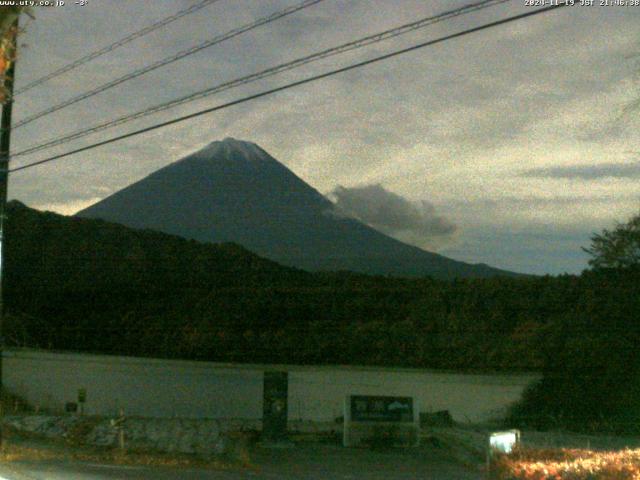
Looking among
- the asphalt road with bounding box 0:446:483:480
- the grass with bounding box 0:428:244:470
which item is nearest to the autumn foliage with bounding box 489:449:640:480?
the asphalt road with bounding box 0:446:483:480

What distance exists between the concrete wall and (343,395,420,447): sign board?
6.49 feet

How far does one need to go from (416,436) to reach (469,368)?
122 inches

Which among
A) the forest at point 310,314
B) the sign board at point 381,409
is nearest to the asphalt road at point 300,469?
the sign board at point 381,409

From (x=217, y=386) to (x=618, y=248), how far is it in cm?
1269

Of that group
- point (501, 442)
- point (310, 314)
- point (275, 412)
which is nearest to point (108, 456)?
point (275, 412)

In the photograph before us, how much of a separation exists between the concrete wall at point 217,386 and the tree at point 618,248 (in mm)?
4654

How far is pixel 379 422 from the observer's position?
23078 mm

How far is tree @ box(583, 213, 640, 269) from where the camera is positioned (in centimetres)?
2567

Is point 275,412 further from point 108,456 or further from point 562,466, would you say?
point 562,466

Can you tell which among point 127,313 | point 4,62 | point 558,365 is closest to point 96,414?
point 127,313

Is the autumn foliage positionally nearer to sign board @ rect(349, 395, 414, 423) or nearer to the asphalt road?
the asphalt road

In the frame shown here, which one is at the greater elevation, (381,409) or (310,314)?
(310,314)

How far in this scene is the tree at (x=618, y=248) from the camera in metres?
25.7

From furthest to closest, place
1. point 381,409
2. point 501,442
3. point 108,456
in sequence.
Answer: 1. point 381,409
2. point 108,456
3. point 501,442
